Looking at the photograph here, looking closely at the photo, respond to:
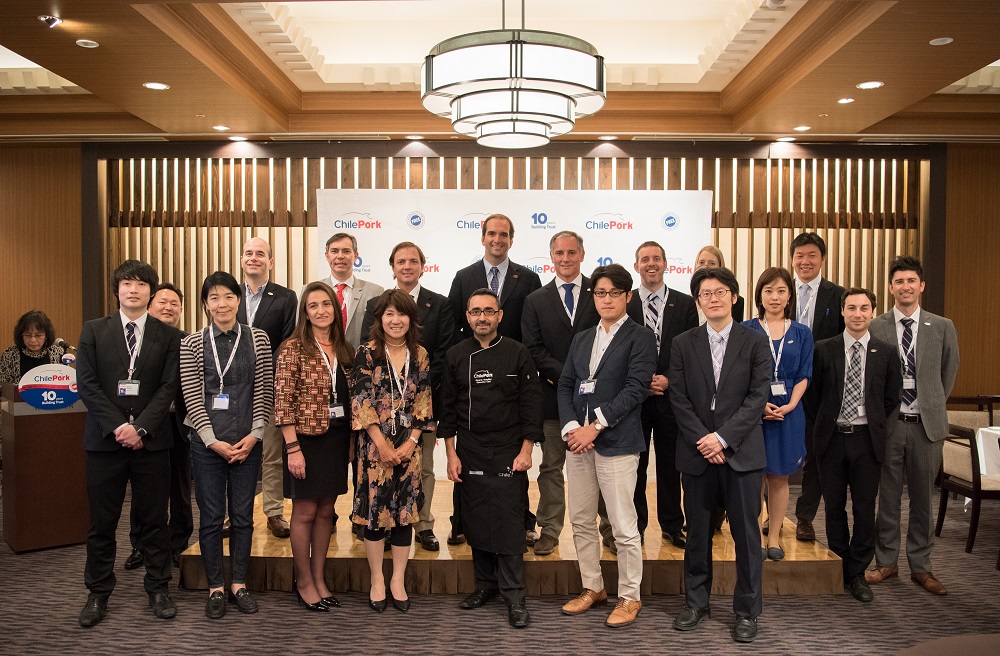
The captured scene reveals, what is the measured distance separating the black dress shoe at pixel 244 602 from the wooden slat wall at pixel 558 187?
4323 millimetres

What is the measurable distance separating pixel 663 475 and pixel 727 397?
3.29 feet

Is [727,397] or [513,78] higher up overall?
[513,78]

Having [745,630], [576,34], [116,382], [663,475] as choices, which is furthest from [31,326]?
[745,630]

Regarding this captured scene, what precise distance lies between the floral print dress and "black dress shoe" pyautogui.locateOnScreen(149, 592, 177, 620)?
39.9 inches

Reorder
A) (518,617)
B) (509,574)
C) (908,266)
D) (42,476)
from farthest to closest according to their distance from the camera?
(42,476) → (908,266) → (509,574) → (518,617)

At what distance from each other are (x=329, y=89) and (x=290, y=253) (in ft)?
5.59

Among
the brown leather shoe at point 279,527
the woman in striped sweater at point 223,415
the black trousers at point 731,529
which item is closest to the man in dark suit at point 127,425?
the woman in striped sweater at point 223,415

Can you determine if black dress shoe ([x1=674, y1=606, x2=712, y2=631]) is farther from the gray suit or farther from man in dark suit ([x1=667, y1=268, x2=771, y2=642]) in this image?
the gray suit

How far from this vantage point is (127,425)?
385cm

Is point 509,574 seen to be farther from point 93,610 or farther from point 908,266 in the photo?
point 908,266

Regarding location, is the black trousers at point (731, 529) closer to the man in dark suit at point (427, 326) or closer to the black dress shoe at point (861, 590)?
the black dress shoe at point (861, 590)

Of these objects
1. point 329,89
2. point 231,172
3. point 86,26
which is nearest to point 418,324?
point 86,26

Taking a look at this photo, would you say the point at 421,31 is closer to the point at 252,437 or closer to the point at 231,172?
the point at 231,172

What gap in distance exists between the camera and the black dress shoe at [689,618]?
3869 mm
